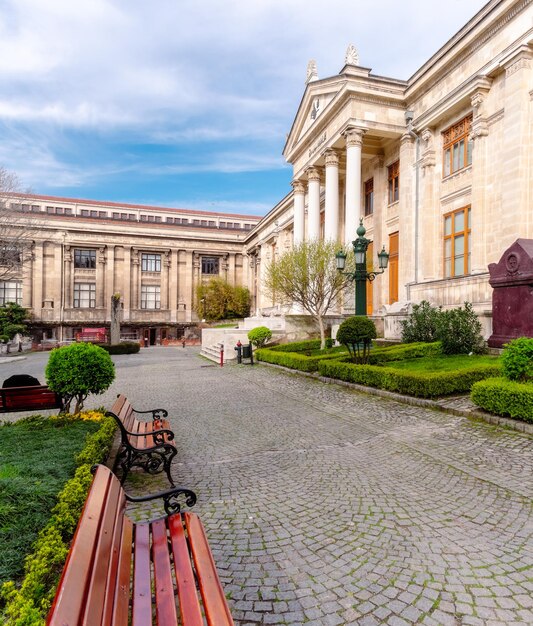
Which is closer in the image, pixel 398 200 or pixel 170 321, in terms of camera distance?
pixel 398 200

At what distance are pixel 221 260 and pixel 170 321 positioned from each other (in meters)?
10.9

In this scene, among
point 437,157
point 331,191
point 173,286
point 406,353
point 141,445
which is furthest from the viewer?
point 173,286

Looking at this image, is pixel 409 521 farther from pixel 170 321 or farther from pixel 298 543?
pixel 170 321

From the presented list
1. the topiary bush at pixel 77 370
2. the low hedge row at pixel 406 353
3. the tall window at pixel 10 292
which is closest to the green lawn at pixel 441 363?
the low hedge row at pixel 406 353

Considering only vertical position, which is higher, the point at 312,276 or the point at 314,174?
the point at 314,174

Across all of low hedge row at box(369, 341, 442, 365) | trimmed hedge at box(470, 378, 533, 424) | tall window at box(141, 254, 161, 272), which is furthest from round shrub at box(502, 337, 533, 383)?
tall window at box(141, 254, 161, 272)

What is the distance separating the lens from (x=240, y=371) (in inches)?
621

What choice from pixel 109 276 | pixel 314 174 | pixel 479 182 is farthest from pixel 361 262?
pixel 109 276

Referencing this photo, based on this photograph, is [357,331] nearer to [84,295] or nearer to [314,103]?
[314,103]

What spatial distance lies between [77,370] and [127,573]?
4.67 meters

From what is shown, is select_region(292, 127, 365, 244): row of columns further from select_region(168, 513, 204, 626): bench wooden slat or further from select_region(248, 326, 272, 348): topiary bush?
select_region(168, 513, 204, 626): bench wooden slat

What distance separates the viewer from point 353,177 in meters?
21.2

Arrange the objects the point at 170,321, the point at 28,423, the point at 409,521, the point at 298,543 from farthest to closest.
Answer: the point at 170,321 < the point at 28,423 < the point at 409,521 < the point at 298,543

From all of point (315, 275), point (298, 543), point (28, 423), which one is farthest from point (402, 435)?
point (315, 275)
